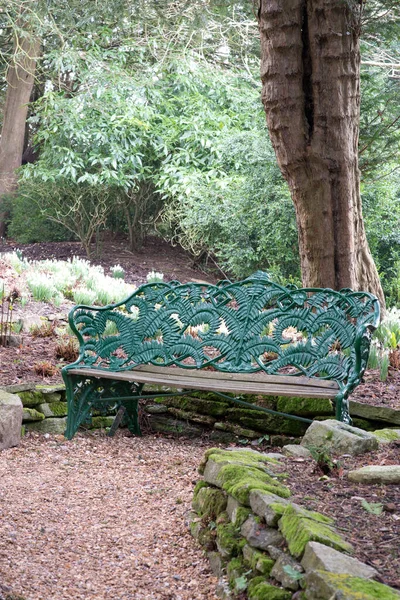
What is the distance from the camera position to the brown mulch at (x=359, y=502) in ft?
7.72

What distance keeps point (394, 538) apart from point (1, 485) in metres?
2.23

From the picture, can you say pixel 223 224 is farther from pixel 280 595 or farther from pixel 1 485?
pixel 280 595

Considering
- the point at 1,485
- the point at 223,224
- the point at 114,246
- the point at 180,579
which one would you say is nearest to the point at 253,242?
the point at 223,224

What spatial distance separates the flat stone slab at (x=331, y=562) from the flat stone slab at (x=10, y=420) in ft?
9.19

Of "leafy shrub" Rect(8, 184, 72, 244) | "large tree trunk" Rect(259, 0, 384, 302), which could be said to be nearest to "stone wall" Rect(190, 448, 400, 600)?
"large tree trunk" Rect(259, 0, 384, 302)

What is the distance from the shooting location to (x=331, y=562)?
214cm

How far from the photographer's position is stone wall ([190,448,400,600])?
209 cm

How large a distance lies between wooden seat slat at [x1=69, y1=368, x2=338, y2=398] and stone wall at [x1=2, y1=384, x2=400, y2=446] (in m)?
0.28

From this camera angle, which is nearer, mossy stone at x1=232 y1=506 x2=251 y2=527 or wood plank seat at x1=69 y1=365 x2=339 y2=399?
mossy stone at x1=232 y1=506 x2=251 y2=527

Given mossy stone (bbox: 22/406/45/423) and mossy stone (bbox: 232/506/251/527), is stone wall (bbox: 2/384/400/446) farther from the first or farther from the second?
mossy stone (bbox: 232/506/251/527)

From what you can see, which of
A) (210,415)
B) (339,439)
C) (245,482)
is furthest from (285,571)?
(210,415)

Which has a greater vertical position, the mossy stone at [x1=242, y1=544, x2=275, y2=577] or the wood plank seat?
the wood plank seat

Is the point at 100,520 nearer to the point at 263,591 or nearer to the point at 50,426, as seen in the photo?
the point at 263,591

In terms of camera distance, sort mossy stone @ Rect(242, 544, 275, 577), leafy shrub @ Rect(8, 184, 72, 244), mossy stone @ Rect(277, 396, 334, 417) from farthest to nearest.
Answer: leafy shrub @ Rect(8, 184, 72, 244)
mossy stone @ Rect(277, 396, 334, 417)
mossy stone @ Rect(242, 544, 275, 577)
